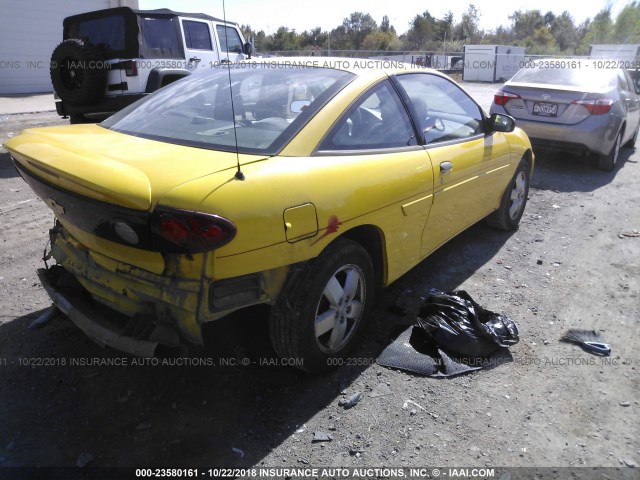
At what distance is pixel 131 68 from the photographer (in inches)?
298

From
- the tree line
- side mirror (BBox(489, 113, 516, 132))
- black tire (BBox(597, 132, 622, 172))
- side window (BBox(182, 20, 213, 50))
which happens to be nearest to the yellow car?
side mirror (BBox(489, 113, 516, 132))

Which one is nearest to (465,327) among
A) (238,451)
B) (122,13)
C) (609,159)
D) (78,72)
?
(238,451)

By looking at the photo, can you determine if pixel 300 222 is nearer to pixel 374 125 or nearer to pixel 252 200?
pixel 252 200

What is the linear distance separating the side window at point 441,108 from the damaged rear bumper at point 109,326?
6.89 feet

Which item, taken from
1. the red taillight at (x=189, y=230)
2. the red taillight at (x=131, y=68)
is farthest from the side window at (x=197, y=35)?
the red taillight at (x=189, y=230)

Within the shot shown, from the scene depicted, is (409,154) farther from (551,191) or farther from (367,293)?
(551,191)

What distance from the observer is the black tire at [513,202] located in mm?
4668

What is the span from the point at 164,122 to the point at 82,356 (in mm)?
1462

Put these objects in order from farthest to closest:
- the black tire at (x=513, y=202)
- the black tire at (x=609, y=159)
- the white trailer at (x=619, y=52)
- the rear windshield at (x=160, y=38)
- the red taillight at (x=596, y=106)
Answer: the white trailer at (x=619, y=52)
the rear windshield at (x=160, y=38)
the black tire at (x=609, y=159)
the red taillight at (x=596, y=106)
the black tire at (x=513, y=202)

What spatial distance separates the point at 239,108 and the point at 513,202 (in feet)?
10.4

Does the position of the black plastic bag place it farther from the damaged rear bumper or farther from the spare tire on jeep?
the spare tire on jeep

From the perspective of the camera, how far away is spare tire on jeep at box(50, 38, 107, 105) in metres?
7.25

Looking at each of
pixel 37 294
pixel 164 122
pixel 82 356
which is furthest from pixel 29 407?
pixel 164 122

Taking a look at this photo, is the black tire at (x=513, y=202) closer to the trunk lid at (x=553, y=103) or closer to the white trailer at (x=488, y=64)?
the trunk lid at (x=553, y=103)
